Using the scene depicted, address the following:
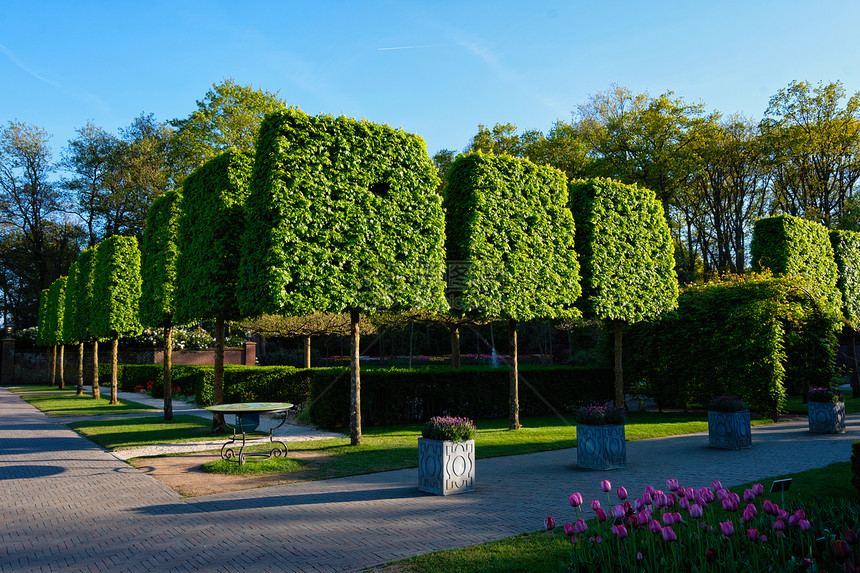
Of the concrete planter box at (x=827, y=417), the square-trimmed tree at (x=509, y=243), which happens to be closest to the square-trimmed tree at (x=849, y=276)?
the concrete planter box at (x=827, y=417)

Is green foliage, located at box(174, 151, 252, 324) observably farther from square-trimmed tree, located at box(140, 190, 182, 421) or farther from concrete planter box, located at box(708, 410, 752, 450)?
concrete planter box, located at box(708, 410, 752, 450)

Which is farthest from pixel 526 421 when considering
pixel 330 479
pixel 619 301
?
pixel 330 479

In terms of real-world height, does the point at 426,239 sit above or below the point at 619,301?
above

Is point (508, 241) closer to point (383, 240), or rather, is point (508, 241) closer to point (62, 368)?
point (383, 240)

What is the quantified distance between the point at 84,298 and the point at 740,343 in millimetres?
27855

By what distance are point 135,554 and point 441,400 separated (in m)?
11.6

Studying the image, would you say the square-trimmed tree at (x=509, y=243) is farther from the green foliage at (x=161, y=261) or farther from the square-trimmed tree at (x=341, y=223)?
the green foliage at (x=161, y=261)

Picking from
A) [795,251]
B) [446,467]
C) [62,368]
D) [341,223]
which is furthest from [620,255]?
[62,368]

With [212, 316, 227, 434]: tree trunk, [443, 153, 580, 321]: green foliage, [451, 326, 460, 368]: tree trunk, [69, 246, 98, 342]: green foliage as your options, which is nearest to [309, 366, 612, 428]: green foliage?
[212, 316, 227, 434]: tree trunk

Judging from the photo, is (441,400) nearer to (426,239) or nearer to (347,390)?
(347,390)

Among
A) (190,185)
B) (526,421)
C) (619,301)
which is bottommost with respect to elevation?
(526,421)

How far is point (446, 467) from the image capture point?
800 centimetres

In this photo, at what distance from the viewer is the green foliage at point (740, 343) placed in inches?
640

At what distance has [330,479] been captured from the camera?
30.0 feet
